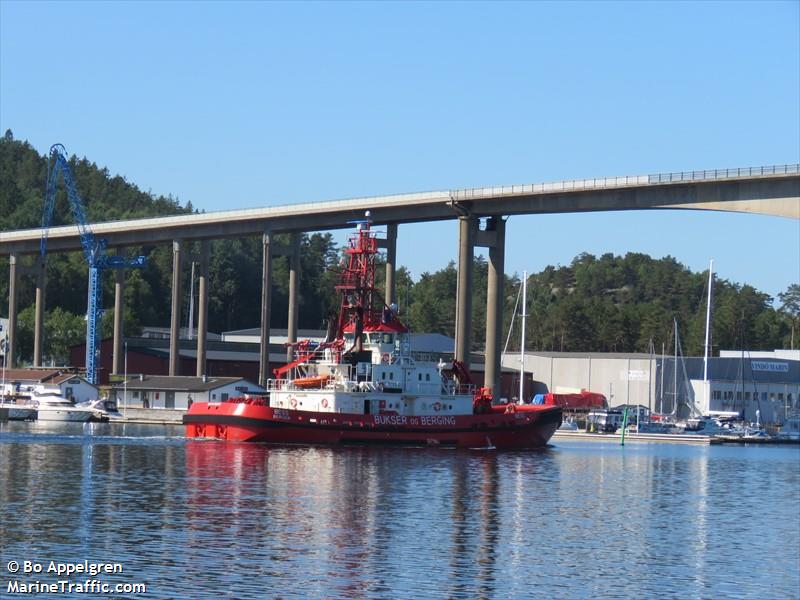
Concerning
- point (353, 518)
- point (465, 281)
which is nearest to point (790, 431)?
point (465, 281)

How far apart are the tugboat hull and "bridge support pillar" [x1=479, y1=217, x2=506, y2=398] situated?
843 inches

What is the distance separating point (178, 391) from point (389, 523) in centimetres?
7946

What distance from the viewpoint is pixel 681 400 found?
147m

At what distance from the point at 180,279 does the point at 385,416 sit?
64313 mm

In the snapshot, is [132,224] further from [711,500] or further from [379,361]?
[711,500]

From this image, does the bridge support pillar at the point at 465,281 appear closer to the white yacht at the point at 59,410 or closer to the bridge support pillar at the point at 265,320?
the bridge support pillar at the point at 265,320

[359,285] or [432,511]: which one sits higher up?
[359,285]

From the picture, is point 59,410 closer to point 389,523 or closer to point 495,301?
point 495,301

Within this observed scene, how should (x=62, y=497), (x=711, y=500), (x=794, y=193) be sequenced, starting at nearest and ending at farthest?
(x=62, y=497)
(x=711, y=500)
(x=794, y=193)

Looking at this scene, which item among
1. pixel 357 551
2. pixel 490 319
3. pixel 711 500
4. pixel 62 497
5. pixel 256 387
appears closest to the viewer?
pixel 357 551

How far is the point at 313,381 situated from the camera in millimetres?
86562

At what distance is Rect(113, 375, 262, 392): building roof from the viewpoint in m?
125

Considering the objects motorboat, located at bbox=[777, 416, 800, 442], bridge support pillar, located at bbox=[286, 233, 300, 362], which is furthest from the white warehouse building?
bridge support pillar, located at bbox=[286, 233, 300, 362]

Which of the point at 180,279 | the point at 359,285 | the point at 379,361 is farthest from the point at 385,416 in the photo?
the point at 180,279
